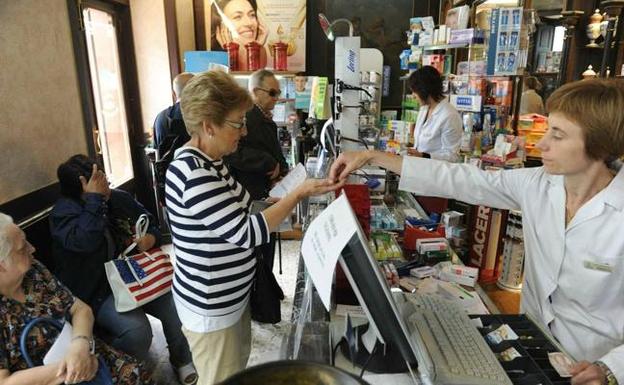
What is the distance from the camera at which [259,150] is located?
9.74 ft

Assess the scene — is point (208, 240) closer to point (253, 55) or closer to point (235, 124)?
point (235, 124)

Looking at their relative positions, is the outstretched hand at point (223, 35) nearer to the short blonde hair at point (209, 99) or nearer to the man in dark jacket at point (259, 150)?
the man in dark jacket at point (259, 150)

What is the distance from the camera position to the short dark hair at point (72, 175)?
2.13 metres

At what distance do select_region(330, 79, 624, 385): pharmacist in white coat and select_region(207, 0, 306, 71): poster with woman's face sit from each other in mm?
4576

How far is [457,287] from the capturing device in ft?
5.13

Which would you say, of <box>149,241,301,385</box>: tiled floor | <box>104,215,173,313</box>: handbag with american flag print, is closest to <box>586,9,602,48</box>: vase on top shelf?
<box>149,241,301,385</box>: tiled floor

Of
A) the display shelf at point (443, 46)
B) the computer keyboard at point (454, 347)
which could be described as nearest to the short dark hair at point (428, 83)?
the display shelf at point (443, 46)

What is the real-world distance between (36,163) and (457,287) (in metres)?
2.32

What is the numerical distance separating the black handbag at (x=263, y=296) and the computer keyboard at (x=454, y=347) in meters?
1.03

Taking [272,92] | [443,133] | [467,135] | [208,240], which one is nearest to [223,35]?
[272,92]

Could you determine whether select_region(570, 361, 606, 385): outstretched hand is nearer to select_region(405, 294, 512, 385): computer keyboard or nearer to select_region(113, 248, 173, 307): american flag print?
select_region(405, 294, 512, 385): computer keyboard

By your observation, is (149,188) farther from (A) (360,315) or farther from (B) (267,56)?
(A) (360,315)

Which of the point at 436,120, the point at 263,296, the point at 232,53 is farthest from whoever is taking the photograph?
the point at 232,53

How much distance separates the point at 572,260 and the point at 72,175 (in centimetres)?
223
